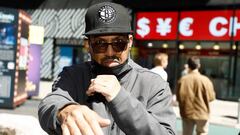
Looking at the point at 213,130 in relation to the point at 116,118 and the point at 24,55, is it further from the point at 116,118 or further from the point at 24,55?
the point at 116,118

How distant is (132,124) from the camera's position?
1.50 meters

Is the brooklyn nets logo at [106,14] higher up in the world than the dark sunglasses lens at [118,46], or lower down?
higher up

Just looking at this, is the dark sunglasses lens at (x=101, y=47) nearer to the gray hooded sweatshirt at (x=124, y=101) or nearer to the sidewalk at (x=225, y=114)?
the gray hooded sweatshirt at (x=124, y=101)

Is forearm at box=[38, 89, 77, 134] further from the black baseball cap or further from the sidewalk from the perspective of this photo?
A: the sidewalk

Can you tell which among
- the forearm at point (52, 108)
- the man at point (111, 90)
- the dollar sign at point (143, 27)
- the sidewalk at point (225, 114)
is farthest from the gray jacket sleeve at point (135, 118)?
the dollar sign at point (143, 27)

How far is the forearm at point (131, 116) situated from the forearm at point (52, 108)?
17 centimetres

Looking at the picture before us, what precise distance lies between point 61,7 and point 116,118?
25.8m

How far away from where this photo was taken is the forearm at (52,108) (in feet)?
5.01

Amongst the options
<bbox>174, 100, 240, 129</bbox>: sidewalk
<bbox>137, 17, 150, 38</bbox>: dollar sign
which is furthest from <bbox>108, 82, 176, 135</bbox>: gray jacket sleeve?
<bbox>137, 17, 150, 38</bbox>: dollar sign

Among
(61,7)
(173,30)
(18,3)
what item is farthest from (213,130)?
(18,3)

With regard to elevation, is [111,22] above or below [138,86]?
above

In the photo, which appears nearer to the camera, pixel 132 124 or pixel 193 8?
pixel 132 124

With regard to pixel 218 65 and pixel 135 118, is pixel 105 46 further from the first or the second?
pixel 218 65

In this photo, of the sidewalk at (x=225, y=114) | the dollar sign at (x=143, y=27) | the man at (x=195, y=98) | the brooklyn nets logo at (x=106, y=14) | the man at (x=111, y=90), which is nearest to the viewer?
the man at (x=111, y=90)
